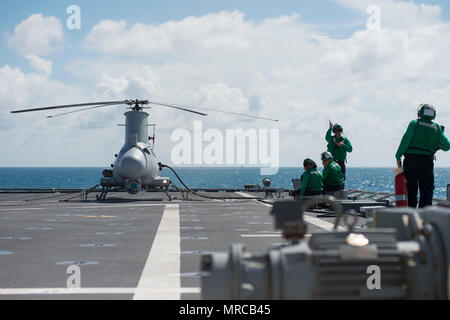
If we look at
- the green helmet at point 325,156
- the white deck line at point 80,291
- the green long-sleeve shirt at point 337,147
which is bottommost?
the white deck line at point 80,291

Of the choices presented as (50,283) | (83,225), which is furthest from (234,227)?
(50,283)

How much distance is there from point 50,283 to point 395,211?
413cm

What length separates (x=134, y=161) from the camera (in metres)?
24.7

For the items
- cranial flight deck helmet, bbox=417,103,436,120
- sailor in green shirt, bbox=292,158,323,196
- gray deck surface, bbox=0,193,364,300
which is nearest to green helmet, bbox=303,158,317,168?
sailor in green shirt, bbox=292,158,323,196

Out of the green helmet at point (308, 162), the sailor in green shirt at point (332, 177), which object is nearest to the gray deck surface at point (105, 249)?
the sailor in green shirt at point (332, 177)

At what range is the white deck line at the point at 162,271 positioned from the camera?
5.12 meters

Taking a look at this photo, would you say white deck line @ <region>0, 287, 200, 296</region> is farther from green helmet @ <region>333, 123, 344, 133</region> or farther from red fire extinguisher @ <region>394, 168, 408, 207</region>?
green helmet @ <region>333, 123, 344, 133</region>

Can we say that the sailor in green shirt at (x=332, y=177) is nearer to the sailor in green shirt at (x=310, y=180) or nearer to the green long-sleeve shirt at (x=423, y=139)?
the sailor in green shirt at (x=310, y=180)

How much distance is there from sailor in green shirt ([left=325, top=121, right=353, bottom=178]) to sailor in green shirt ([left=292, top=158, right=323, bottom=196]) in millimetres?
2619

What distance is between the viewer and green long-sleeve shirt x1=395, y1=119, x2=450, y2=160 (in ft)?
25.5

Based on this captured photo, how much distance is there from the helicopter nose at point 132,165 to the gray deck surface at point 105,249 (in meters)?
10.5

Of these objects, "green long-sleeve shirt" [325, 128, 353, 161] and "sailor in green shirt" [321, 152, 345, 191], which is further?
"green long-sleeve shirt" [325, 128, 353, 161]

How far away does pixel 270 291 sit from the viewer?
3.02 metres
